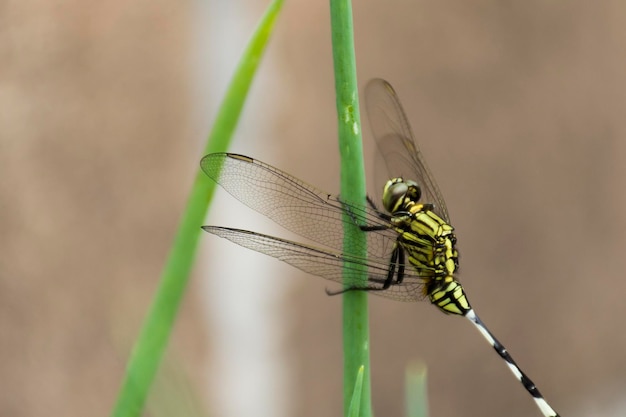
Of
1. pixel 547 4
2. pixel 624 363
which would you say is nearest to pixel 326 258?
pixel 547 4

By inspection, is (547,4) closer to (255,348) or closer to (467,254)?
(467,254)

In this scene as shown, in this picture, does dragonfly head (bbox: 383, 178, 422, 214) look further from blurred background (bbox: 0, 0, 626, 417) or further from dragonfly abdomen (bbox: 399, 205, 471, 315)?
blurred background (bbox: 0, 0, 626, 417)

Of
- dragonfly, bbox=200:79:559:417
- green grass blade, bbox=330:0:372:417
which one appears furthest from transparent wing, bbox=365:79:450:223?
green grass blade, bbox=330:0:372:417

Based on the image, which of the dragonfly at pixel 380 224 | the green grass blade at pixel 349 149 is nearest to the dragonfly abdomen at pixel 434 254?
the dragonfly at pixel 380 224

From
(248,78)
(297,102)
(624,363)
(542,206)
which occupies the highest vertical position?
(297,102)

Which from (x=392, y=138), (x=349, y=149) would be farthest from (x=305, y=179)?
(x=349, y=149)

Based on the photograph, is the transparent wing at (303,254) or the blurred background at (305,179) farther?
the blurred background at (305,179)

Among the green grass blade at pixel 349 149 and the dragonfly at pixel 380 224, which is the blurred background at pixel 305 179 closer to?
the dragonfly at pixel 380 224
